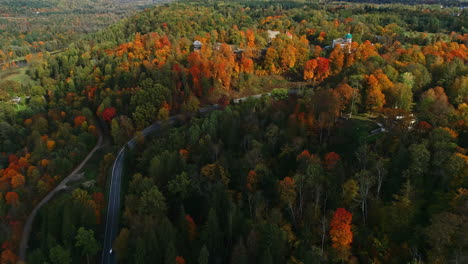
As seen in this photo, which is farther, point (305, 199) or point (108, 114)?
→ point (108, 114)

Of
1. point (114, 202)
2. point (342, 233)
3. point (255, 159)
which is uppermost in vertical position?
point (255, 159)

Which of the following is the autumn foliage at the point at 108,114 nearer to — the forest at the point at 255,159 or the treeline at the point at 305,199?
the forest at the point at 255,159

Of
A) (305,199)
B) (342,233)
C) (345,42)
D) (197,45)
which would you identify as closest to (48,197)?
(305,199)

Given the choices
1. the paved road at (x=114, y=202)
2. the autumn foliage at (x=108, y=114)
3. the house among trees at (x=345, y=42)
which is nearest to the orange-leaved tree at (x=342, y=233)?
the paved road at (x=114, y=202)

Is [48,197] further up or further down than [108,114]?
further down

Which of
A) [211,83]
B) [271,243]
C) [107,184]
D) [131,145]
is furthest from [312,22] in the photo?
[271,243]

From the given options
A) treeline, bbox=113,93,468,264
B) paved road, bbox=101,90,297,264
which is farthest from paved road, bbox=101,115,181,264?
treeline, bbox=113,93,468,264

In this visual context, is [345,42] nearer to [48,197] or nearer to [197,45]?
[197,45]

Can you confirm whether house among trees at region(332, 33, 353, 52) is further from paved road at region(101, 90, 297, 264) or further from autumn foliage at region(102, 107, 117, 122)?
autumn foliage at region(102, 107, 117, 122)
